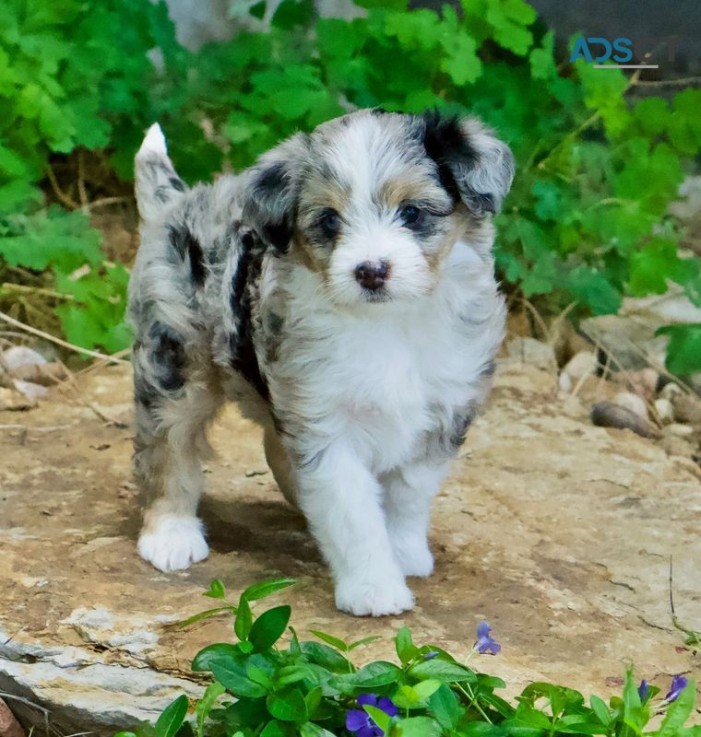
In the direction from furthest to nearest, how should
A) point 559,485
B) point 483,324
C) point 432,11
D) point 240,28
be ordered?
point 240,28, point 432,11, point 559,485, point 483,324

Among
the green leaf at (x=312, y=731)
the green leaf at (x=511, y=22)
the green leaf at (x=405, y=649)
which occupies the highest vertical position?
the green leaf at (x=511, y=22)

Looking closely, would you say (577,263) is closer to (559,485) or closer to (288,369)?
(559,485)

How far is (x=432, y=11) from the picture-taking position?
6.14 meters

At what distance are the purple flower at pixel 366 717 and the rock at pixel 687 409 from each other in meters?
4.03

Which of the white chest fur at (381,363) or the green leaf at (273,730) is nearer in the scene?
the green leaf at (273,730)

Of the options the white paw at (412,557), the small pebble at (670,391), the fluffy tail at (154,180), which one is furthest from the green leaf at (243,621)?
the small pebble at (670,391)

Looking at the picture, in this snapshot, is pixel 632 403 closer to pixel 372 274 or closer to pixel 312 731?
pixel 372 274

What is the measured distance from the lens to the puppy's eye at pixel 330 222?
3.40 m

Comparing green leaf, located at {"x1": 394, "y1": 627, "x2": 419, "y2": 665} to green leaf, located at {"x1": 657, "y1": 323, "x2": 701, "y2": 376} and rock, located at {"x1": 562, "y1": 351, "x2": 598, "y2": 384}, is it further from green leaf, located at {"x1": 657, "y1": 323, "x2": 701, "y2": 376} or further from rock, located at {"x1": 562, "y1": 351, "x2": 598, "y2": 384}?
rock, located at {"x1": 562, "y1": 351, "x2": 598, "y2": 384}

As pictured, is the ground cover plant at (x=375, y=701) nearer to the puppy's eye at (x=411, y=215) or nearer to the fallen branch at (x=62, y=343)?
the puppy's eye at (x=411, y=215)

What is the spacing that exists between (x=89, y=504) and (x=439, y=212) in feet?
6.69

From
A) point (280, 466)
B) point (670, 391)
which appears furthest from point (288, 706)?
point (670, 391)

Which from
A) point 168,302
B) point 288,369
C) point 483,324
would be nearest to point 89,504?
point 168,302

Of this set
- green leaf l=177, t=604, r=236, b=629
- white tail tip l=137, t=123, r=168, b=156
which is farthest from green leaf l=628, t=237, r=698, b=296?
green leaf l=177, t=604, r=236, b=629
